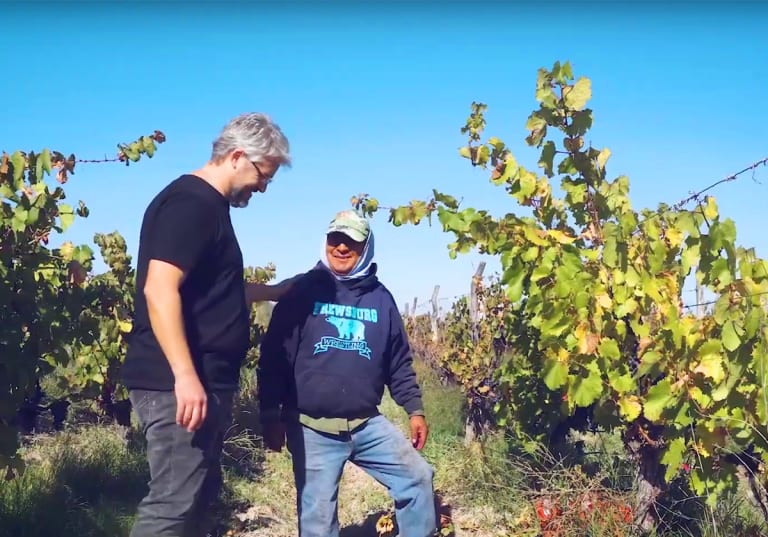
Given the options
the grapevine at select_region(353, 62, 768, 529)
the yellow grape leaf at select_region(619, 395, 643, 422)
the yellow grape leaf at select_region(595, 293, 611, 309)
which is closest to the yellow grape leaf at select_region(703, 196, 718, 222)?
the grapevine at select_region(353, 62, 768, 529)

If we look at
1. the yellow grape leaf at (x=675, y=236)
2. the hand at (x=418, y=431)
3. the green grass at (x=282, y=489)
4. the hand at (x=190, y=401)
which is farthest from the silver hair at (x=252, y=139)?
the green grass at (x=282, y=489)

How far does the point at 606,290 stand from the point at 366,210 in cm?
145

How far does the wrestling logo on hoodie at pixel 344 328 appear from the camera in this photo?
3156 millimetres

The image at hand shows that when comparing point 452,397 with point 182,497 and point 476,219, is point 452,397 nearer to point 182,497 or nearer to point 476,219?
point 476,219

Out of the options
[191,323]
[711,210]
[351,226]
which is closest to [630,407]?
[711,210]

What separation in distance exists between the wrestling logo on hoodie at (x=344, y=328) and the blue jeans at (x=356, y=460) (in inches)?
13.2

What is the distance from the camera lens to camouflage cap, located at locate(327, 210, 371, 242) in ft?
10.5

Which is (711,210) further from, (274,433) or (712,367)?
(274,433)

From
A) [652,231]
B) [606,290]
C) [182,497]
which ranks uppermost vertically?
[652,231]

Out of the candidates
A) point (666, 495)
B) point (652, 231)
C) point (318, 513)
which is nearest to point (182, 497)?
point (318, 513)

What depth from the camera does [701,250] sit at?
2.98m

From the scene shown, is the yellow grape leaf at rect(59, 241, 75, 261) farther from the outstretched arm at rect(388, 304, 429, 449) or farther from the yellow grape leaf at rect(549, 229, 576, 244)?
the yellow grape leaf at rect(549, 229, 576, 244)

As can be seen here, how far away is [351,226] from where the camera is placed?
10.5 feet

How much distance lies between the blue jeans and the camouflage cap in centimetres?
81
